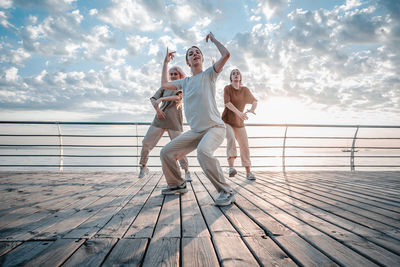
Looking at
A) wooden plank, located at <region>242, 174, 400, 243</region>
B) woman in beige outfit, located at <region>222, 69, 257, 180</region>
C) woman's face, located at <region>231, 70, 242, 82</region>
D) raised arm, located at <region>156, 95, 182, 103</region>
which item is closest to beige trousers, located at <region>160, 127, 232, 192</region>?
wooden plank, located at <region>242, 174, 400, 243</region>

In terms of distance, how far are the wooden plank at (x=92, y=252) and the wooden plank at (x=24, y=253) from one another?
20 centimetres

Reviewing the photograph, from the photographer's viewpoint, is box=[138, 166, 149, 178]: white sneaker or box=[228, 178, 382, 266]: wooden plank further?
box=[138, 166, 149, 178]: white sneaker

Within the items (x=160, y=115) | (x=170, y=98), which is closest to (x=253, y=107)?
(x=170, y=98)

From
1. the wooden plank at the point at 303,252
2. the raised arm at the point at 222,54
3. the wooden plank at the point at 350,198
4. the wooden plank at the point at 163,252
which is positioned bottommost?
the wooden plank at the point at 350,198

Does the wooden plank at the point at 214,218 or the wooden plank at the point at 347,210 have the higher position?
the wooden plank at the point at 214,218

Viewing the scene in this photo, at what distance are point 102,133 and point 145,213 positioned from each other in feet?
11.4

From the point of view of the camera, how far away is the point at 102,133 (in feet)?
15.7

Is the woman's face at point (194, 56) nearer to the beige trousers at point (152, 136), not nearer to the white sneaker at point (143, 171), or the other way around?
the beige trousers at point (152, 136)

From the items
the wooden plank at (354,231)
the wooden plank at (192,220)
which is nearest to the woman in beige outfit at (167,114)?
the wooden plank at (192,220)

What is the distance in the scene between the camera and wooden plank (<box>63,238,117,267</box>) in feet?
3.32

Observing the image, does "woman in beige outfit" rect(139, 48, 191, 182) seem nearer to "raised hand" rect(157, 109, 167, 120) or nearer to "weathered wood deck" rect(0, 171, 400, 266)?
"raised hand" rect(157, 109, 167, 120)

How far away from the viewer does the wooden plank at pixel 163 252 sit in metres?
1.01

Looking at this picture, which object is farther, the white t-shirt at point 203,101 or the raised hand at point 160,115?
the raised hand at point 160,115

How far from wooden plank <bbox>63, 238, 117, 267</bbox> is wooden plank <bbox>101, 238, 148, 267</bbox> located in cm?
4
